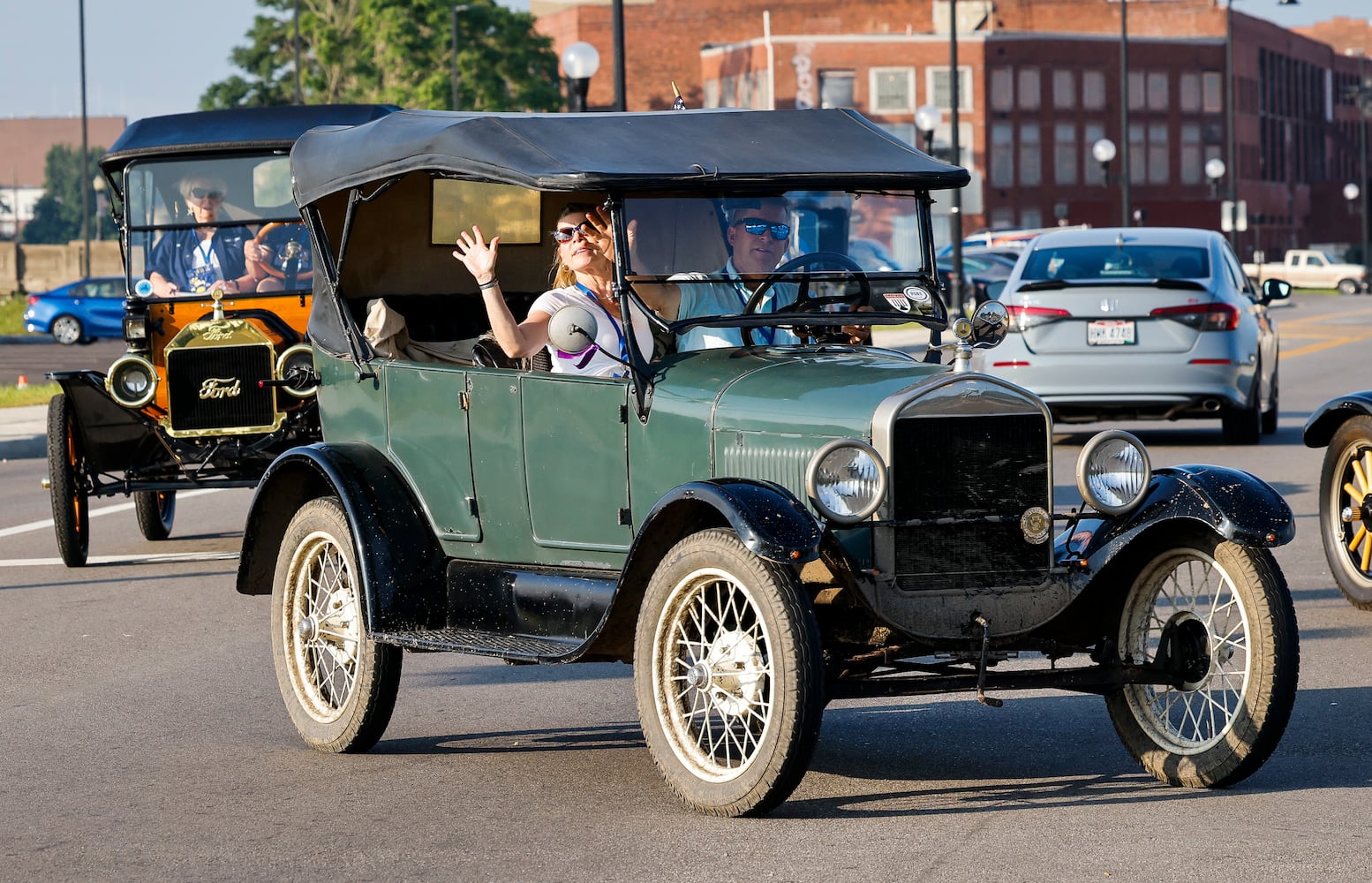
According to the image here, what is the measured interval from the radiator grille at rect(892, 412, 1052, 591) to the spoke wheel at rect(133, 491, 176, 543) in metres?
8.23

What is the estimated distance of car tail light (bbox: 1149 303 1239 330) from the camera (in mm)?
16609

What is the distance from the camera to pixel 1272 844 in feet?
18.0

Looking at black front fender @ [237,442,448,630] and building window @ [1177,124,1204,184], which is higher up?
building window @ [1177,124,1204,184]

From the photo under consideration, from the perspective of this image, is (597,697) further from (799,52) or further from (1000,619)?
(799,52)

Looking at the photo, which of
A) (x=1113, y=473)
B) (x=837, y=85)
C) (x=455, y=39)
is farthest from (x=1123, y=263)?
(x=837, y=85)

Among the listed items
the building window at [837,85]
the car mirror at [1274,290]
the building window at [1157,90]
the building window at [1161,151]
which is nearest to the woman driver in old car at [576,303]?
the car mirror at [1274,290]

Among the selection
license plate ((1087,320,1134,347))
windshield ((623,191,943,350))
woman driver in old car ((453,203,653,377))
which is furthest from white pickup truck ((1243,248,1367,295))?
woman driver in old car ((453,203,653,377))

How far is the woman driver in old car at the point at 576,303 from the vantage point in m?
6.67

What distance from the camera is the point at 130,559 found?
12688mm

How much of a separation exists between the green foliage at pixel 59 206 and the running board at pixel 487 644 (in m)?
148

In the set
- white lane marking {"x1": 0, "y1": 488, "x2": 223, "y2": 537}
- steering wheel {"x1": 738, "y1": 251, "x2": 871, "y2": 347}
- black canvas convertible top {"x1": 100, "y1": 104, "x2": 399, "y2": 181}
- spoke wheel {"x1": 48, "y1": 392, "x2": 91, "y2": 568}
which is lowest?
white lane marking {"x1": 0, "y1": 488, "x2": 223, "y2": 537}

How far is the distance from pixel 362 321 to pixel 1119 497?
10.2 feet

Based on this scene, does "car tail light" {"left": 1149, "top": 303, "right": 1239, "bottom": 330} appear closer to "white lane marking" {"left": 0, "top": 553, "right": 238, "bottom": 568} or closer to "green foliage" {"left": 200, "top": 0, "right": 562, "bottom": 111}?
"white lane marking" {"left": 0, "top": 553, "right": 238, "bottom": 568}

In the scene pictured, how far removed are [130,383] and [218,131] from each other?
2.30 m
